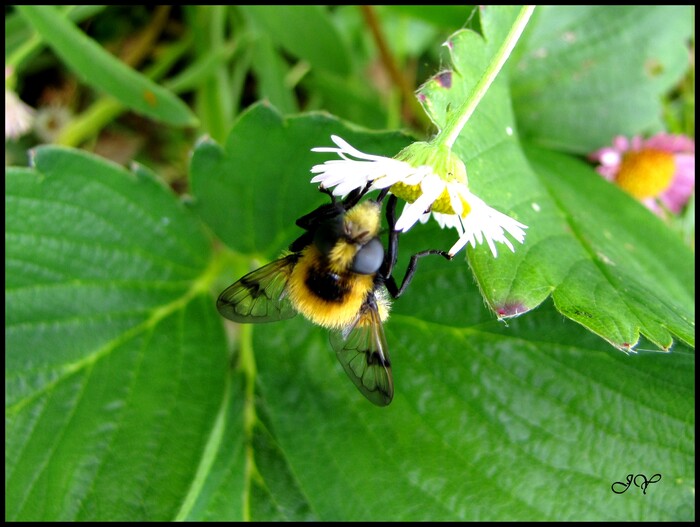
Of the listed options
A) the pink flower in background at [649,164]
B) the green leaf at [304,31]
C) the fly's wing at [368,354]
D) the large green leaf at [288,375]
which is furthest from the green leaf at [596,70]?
the fly's wing at [368,354]

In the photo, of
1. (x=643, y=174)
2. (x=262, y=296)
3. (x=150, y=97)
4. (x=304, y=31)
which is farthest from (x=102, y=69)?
(x=643, y=174)

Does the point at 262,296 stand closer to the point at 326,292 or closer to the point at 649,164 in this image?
the point at 326,292

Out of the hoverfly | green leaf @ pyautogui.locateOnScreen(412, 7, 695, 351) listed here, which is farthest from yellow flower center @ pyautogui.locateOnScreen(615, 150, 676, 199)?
the hoverfly

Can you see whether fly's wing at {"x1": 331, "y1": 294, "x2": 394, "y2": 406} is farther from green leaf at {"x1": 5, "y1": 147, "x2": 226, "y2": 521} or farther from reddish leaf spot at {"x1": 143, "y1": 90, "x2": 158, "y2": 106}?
reddish leaf spot at {"x1": 143, "y1": 90, "x2": 158, "y2": 106}

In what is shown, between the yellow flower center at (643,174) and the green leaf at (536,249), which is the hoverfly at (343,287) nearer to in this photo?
the green leaf at (536,249)

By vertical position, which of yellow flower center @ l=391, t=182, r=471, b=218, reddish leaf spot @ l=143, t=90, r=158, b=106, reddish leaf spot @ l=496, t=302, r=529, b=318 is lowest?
reddish leaf spot @ l=496, t=302, r=529, b=318

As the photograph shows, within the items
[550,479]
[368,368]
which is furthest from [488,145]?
[550,479]
